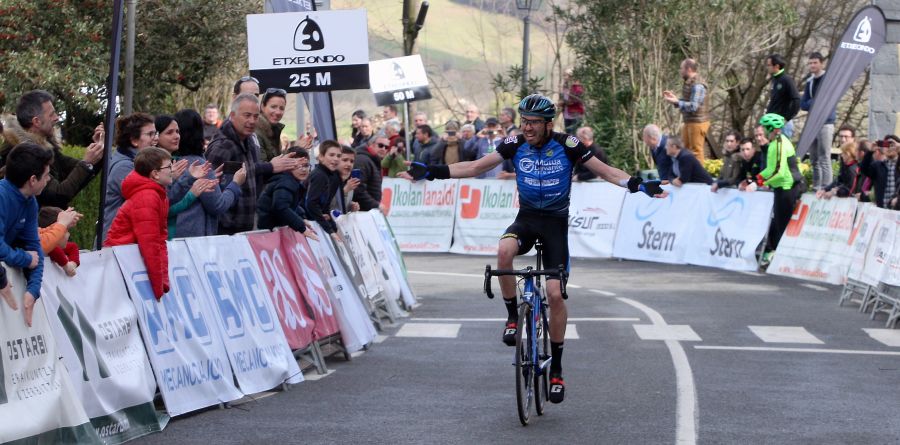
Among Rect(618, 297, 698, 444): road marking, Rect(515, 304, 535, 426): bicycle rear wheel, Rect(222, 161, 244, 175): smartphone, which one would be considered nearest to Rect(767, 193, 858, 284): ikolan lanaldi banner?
Rect(618, 297, 698, 444): road marking

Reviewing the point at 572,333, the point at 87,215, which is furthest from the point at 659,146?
the point at 572,333

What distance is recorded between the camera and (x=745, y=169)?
76.5ft

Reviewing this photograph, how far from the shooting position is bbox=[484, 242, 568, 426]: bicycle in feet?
30.8

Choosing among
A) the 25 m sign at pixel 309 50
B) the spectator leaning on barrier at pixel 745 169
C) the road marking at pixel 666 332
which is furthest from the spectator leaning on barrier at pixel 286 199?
the spectator leaning on barrier at pixel 745 169

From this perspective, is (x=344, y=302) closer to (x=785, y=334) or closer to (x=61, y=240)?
(x=785, y=334)

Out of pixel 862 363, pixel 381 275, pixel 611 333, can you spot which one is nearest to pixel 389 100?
pixel 381 275

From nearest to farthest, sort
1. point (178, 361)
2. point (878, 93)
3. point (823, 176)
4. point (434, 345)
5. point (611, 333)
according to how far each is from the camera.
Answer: point (178, 361) → point (434, 345) → point (611, 333) → point (823, 176) → point (878, 93)

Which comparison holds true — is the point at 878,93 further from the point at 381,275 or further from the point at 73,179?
the point at 73,179

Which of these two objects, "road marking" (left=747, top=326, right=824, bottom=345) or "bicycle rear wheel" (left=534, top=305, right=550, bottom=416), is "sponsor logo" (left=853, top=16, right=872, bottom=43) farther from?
"bicycle rear wheel" (left=534, top=305, right=550, bottom=416)

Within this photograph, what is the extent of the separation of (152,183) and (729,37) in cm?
2382

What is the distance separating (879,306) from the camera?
55.9ft

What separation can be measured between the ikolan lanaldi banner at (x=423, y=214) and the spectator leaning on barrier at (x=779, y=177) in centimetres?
742

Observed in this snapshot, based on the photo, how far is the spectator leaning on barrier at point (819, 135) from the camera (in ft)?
77.5

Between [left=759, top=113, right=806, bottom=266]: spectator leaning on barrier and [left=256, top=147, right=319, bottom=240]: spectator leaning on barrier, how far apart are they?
1057 centimetres
